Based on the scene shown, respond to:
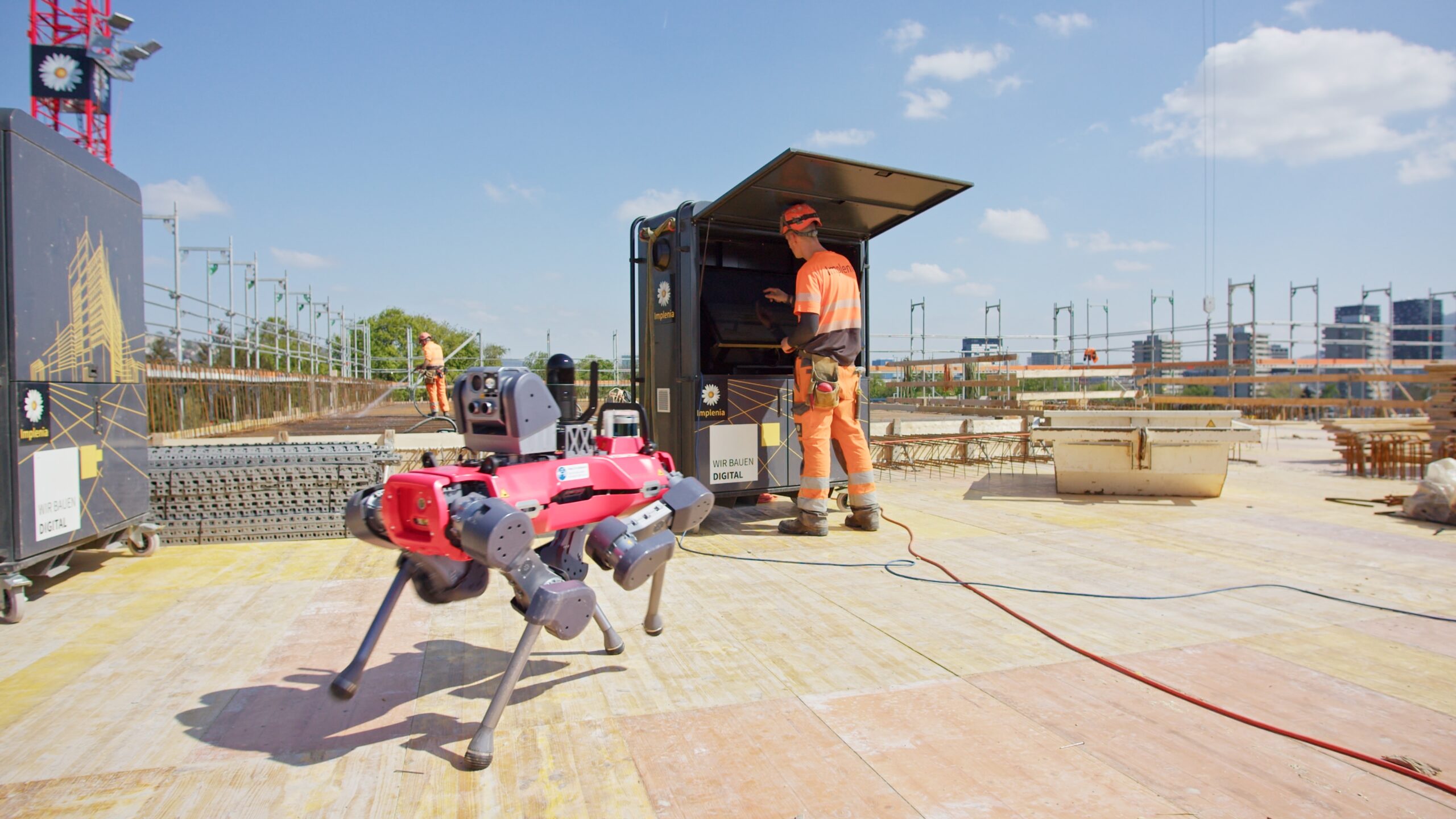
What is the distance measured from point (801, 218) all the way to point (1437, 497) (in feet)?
18.8

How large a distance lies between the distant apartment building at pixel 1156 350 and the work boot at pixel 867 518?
60.5 ft

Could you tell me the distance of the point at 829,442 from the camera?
6.07 m

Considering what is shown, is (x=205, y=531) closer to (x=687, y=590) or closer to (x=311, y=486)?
(x=311, y=486)

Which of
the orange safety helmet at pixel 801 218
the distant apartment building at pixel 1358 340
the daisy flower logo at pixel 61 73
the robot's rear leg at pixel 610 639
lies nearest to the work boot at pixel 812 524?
the orange safety helmet at pixel 801 218

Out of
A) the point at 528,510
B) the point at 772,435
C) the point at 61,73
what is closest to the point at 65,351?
the point at 528,510

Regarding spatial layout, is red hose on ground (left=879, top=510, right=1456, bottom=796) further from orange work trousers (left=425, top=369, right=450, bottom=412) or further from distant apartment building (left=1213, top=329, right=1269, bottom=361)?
distant apartment building (left=1213, top=329, right=1269, bottom=361)

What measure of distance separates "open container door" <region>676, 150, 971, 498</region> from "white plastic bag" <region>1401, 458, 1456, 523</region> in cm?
463

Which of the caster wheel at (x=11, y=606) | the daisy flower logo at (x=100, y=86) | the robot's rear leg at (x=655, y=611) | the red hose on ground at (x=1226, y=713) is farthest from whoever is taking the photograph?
the daisy flower logo at (x=100, y=86)

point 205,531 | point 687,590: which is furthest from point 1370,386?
point 205,531

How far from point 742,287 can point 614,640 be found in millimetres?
4917

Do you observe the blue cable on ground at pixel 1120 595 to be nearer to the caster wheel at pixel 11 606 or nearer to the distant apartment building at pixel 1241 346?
the caster wheel at pixel 11 606

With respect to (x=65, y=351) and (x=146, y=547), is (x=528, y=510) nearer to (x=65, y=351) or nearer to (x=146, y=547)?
(x=65, y=351)

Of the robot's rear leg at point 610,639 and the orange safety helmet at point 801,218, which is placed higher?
the orange safety helmet at point 801,218

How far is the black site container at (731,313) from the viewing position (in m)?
6.15
